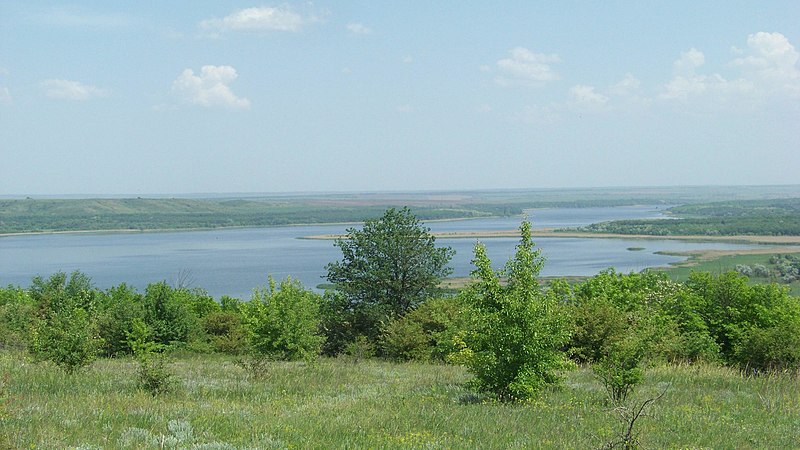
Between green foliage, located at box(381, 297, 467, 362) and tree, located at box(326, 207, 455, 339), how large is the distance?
5.98 m

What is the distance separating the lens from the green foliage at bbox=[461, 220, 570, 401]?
14047mm

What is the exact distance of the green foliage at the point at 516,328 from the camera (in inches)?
553

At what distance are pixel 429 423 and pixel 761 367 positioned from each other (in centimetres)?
1731

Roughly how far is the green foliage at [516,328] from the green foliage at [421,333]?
1363 cm

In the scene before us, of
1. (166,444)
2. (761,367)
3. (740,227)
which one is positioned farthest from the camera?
(740,227)

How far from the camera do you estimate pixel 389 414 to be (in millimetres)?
12141

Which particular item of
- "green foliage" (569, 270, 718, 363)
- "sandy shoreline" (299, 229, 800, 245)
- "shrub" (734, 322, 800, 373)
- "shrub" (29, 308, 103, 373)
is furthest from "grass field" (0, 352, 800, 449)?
"sandy shoreline" (299, 229, 800, 245)

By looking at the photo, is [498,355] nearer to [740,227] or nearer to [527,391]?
[527,391]

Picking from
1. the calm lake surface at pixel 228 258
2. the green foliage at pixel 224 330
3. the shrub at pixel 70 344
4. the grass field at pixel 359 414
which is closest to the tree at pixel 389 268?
the green foliage at pixel 224 330

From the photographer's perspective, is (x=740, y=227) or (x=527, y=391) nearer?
(x=527, y=391)

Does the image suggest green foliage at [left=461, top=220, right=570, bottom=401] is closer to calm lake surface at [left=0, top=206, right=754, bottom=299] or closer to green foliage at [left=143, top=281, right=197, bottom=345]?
green foliage at [left=143, top=281, right=197, bottom=345]

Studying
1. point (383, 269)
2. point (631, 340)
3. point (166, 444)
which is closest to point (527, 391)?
point (631, 340)

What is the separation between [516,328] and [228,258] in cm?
10581

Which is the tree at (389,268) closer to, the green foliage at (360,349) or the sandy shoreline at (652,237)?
the green foliage at (360,349)
